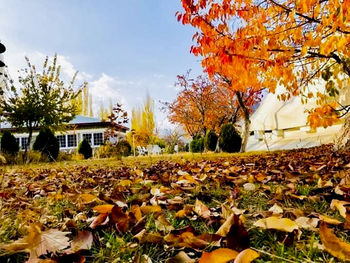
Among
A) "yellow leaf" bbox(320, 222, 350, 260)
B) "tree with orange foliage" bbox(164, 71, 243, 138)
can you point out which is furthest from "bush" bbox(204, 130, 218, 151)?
"yellow leaf" bbox(320, 222, 350, 260)

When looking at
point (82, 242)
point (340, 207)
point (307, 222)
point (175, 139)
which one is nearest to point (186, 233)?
point (82, 242)

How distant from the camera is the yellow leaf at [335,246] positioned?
77 cm

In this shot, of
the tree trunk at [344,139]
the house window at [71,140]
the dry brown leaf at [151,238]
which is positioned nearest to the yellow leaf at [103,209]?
the dry brown leaf at [151,238]

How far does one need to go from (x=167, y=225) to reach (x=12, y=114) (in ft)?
51.9

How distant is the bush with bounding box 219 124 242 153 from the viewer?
11422mm

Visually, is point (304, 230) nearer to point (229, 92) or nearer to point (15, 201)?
point (15, 201)

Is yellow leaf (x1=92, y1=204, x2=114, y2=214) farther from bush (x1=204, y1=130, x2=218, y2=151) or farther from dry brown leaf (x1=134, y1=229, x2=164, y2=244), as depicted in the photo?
bush (x1=204, y1=130, x2=218, y2=151)

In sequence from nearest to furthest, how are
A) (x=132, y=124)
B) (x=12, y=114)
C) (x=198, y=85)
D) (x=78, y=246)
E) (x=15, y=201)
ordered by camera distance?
(x=78, y=246) < (x=15, y=201) < (x=12, y=114) < (x=198, y=85) < (x=132, y=124)

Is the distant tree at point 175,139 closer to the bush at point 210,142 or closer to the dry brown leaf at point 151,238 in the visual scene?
the bush at point 210,142

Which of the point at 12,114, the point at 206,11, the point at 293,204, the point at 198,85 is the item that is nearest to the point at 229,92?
the point at 198,85

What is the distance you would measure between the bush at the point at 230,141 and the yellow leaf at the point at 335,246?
1074 cm

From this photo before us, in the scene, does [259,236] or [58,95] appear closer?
[259,236]

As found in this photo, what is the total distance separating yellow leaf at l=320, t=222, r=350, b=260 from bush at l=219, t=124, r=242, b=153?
10.7 meters

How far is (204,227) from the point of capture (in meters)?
1.17
